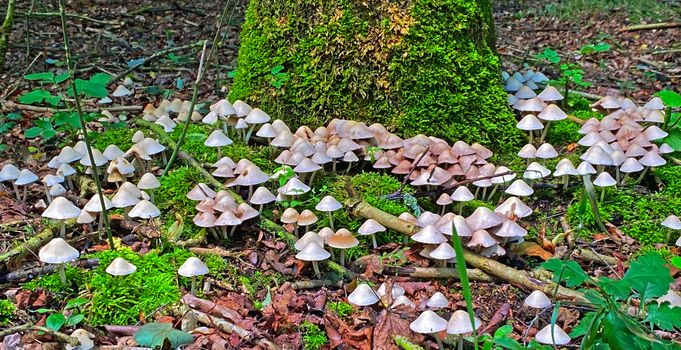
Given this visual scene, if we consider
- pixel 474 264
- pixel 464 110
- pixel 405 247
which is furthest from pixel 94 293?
pixel 464 110

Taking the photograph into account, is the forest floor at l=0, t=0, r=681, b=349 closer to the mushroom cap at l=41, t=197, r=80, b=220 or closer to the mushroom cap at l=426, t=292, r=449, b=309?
the mushroom cap at l=426, t=292, r=449, b=309

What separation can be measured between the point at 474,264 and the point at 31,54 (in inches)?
316

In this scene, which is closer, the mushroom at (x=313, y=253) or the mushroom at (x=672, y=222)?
the mushroom at (x=313, y=253)

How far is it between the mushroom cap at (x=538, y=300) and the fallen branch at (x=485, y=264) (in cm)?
10

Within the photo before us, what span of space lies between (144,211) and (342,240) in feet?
4.44

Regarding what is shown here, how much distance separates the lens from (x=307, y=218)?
4320 mm

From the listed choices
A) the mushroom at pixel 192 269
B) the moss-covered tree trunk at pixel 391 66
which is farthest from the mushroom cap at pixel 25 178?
the moss-covered tree trunk at pixel 391 66

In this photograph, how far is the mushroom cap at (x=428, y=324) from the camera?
3.32 m

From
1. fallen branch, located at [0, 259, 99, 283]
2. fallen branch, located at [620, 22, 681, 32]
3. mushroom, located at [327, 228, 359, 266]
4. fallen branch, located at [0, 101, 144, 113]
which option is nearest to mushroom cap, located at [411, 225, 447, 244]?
mushroom, located at [327, 228, 359, 266]

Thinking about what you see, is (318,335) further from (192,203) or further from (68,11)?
(68,11)

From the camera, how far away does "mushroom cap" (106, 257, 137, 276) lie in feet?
11.6

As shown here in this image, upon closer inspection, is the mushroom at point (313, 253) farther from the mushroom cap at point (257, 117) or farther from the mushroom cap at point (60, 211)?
the mushroom cap at point (257, 117)

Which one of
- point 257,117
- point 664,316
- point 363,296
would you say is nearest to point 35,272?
point 363,296

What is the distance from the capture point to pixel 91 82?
4652 mm
